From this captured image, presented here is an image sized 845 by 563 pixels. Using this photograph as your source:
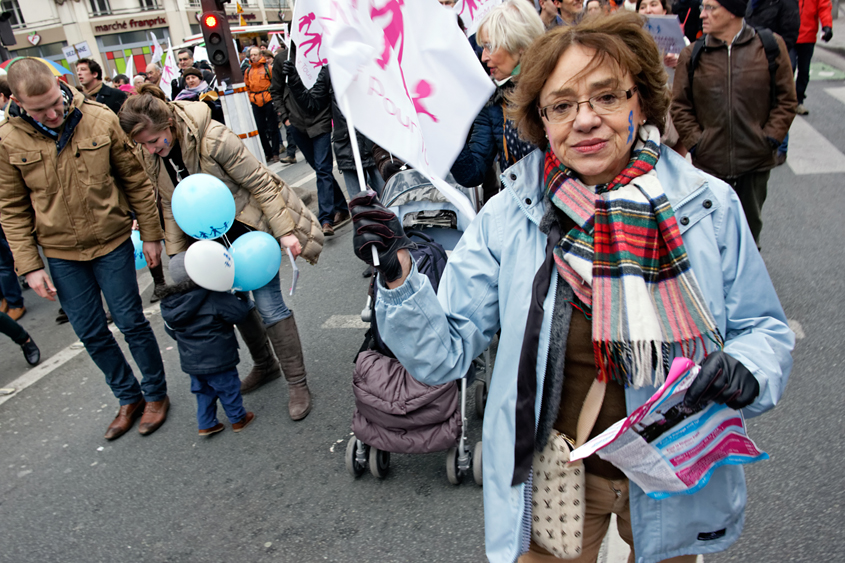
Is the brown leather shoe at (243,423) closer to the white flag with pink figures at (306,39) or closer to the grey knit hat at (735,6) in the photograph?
the white flag with pink figures at (306,39)

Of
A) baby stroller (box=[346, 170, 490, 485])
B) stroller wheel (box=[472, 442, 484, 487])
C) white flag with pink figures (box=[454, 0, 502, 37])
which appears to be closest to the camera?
baby stroller (box=[346, 170, 490, 485])

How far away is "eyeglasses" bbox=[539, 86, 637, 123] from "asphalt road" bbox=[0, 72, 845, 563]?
188 cm

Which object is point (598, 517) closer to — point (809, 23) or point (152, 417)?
point (152, 417)

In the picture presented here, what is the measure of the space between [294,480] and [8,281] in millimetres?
4540

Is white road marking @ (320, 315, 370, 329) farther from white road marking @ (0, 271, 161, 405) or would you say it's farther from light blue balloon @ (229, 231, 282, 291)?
white road marking @ (0, 271, 161, 405)

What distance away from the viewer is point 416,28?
1.89 meters

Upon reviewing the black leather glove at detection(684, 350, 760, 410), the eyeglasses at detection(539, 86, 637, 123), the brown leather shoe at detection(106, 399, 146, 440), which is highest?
the eyeglasses at detection(539, 86, 637, 123)

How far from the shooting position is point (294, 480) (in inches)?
126

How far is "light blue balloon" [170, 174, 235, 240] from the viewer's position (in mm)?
3170

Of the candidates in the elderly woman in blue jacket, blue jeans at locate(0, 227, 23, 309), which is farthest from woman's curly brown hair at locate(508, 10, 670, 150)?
blue jeans at locate(0, 227, 23, 309)

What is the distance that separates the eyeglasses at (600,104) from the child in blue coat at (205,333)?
2472mm

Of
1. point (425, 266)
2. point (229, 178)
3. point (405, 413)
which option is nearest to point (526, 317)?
point (405, 413)

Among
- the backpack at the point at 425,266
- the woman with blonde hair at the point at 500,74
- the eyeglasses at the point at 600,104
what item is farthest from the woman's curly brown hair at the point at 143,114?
the eyeglasses at the point at 600,104

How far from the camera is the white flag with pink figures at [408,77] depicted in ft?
5.85
